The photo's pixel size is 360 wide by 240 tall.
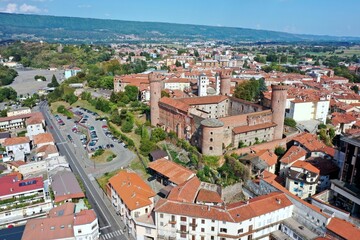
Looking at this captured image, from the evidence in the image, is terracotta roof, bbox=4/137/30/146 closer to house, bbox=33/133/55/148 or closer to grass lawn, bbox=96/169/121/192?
house, bbox=33/133/55/148

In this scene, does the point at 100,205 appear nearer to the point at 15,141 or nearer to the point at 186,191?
the point at 186,191

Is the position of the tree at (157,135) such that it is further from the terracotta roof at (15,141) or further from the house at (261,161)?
the terracotta roof at (15,141)

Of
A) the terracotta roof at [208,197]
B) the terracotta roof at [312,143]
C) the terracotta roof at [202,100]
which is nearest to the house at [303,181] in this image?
the terracotta roof at [312,143]

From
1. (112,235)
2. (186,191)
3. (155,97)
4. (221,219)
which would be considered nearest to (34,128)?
(155,97)

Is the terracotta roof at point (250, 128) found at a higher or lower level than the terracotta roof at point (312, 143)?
higher

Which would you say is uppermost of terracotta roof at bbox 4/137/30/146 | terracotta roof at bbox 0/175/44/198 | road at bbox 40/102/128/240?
terracotta roof at bbox 0/175/44/198

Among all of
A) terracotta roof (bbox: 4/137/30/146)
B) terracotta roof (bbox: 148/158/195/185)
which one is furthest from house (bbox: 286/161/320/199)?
terracotta roof (bbox: 4/137/30/146)
